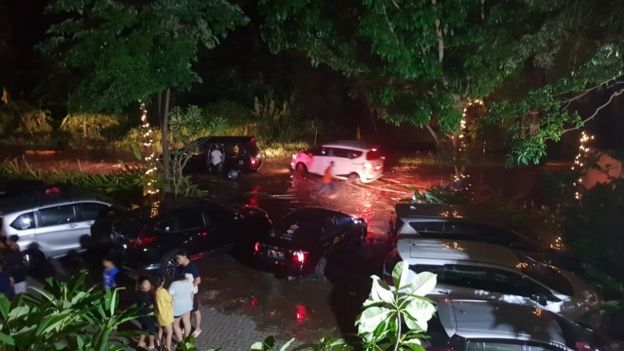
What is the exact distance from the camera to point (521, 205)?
16.1 m

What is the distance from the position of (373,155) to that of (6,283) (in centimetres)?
1354

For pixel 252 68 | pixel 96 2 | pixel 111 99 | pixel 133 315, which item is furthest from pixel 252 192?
pixel 252 68

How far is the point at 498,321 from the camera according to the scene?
7.52 meters

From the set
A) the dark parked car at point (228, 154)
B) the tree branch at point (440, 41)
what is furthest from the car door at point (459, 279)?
the dark parked car at point (228, 154)

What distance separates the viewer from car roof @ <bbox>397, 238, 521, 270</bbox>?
9.47m

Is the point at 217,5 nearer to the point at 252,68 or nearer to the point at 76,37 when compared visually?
the point at 76,37

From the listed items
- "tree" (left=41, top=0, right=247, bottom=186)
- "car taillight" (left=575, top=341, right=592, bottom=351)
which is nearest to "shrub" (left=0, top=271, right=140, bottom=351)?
"car taillight" (left=575, top=341, right=592, bottom=351)

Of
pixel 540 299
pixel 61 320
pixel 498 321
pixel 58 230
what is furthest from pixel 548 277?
pixel 58 230

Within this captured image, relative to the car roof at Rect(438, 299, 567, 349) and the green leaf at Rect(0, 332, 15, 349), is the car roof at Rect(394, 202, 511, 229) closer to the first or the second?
the car roof at Rect(438, 299, 567, 349)

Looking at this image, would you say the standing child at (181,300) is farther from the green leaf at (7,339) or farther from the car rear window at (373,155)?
the car rear window at (373,155)

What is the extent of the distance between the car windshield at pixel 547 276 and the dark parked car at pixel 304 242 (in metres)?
4.02

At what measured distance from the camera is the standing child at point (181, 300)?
27.9ft

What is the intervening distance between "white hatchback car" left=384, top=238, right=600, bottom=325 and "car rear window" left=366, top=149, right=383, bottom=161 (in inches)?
407

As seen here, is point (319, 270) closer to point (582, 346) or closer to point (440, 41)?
point (582, 346)
